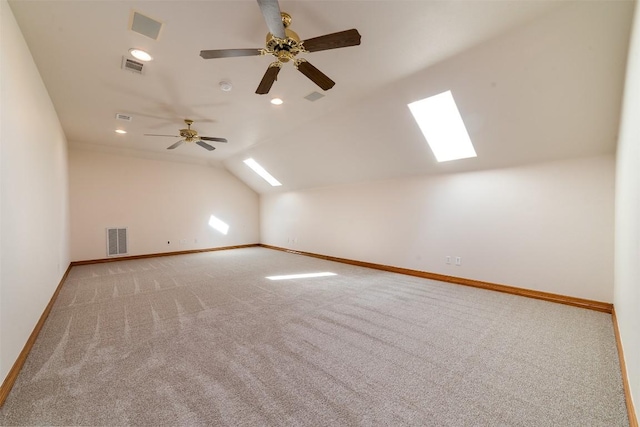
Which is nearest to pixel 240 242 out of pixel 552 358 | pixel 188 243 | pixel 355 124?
pixel 188 243

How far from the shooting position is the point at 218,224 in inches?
334

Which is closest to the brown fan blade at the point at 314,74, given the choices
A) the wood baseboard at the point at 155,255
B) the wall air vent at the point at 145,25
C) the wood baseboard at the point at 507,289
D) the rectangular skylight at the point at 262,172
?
the wall air vent at the point at 145,25

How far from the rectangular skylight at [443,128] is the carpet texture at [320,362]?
7.14ft

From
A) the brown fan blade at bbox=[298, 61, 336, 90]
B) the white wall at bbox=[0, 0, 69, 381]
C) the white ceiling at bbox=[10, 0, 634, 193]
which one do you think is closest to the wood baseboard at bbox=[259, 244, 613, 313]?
the white ceiling at bbox=[10, 0, 634, 193]

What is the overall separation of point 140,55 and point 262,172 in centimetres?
523

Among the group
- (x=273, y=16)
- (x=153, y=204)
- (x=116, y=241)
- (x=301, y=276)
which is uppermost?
(x=273, y=16)

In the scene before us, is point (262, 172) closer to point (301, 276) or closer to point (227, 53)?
point (301, 276)

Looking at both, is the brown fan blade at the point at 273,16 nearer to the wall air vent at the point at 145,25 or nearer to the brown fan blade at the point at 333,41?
the brown fan blade at the point at 333,41

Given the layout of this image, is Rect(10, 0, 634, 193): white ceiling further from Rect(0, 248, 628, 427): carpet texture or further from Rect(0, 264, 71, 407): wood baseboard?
Rect(0, 264, 71, 407): wood baseboard

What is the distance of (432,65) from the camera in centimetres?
291

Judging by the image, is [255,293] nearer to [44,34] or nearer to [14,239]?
[14,239]

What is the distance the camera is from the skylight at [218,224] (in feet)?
27.3

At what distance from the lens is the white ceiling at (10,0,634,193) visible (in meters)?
2.14

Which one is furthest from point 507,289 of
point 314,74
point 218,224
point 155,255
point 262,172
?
point 155,255
